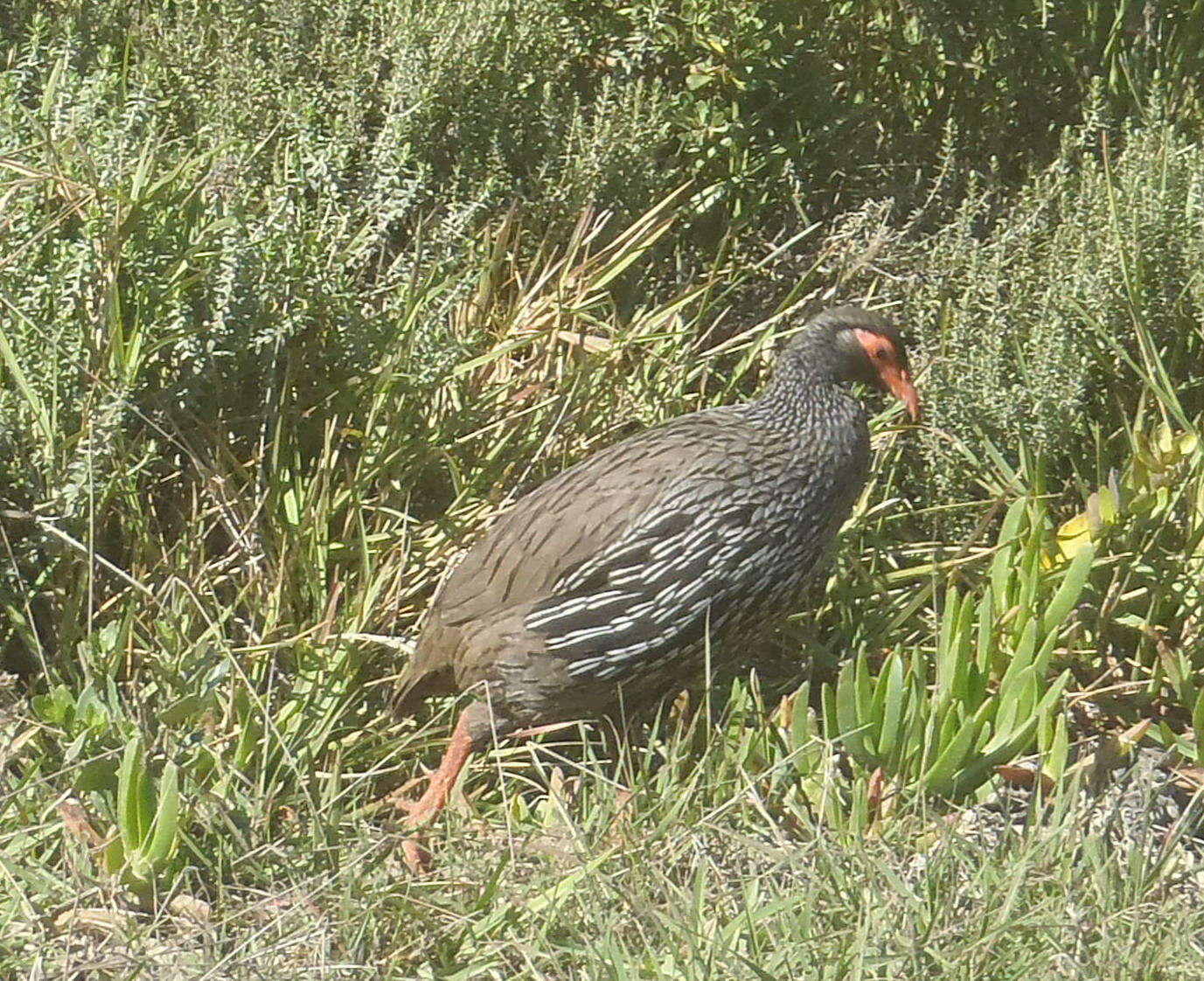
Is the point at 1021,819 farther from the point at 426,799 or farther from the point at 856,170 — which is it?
the point at 856,170

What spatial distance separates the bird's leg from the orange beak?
4.39 feet

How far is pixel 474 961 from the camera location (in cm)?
334

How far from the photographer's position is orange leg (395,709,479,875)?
409cm

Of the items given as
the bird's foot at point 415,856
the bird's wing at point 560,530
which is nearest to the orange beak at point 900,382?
the bird's wing at point 560,530

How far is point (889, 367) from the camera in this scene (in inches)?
186

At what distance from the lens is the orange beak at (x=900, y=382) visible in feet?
15.5

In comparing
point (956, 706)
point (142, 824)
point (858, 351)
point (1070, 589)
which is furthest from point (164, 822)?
point (858, 351)

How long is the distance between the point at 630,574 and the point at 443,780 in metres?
0.66

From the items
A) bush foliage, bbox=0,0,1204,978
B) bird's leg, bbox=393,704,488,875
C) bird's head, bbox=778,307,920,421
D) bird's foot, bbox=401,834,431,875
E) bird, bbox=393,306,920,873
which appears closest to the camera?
bush foliage, bbox=0,0,1204,978

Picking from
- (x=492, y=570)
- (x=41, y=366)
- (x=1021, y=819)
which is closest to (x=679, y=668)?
(x=492, y=570)

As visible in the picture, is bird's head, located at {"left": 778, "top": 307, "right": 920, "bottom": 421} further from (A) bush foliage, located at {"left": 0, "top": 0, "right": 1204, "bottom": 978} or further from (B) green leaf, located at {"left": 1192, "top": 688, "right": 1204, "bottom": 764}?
(B) green leaf, located at {"left": 1192, "top": 688, "right": 1204, "bottom": 764}

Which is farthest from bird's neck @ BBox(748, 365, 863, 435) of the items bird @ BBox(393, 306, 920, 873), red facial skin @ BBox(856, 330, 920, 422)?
red facial skin @ BBox(856, 330, 920, 422)

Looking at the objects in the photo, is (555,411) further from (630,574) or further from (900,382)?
(900,382)

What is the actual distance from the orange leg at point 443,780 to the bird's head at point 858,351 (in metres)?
1.23
